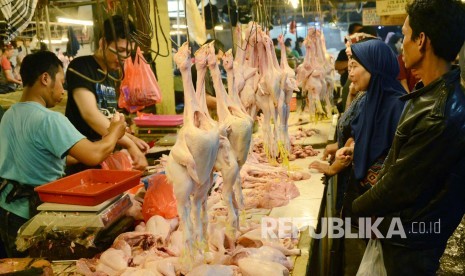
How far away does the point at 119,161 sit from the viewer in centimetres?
436

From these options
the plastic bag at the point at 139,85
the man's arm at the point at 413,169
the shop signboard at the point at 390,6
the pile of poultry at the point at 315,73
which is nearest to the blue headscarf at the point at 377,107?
the man's arm at the point at 413,169

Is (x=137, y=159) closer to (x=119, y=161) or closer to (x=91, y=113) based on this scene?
(x=119, y=161)

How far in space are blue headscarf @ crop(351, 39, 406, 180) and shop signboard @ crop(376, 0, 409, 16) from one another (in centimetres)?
660

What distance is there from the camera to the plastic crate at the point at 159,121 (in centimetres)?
672

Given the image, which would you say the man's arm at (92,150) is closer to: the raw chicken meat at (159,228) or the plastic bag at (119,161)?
the plastic bag at (119,161)

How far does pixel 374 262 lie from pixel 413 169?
2.57ft

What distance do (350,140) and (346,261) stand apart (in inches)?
65.2

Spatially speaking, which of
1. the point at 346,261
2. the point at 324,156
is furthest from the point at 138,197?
the point at 346,261

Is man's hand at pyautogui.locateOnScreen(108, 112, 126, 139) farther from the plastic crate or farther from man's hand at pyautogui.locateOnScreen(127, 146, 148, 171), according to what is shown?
the plastic crate

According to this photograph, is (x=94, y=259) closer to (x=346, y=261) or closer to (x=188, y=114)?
(x=188, y=114)

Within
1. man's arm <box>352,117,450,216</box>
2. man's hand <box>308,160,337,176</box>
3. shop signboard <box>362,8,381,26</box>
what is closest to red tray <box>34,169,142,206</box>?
man's arm <box>352,117,450,216</box>

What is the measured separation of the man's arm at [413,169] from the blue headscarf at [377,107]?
94 cm

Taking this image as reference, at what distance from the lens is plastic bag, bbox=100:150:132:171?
4.27 m

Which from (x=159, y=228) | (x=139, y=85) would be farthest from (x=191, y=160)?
(x=139, y=85)
